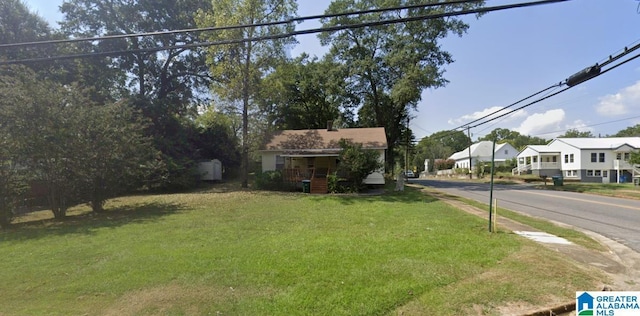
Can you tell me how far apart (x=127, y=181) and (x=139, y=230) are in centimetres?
652

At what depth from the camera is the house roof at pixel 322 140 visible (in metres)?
22.5

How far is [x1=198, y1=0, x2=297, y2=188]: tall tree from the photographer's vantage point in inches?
768

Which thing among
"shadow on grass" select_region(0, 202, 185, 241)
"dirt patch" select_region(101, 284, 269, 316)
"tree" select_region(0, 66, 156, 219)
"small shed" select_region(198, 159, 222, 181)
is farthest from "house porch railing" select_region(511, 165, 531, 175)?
"dirt patch" select_region(101, 284, 269, 316)

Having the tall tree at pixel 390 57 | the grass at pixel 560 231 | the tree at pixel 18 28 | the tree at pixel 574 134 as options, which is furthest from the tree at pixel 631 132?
the tree at pixel 18 28

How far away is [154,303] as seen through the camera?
12.8 ft

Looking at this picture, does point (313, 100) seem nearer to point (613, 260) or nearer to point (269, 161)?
point (269, 161)

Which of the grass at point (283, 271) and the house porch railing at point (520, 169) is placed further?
the house porch railing at point (520, 169)

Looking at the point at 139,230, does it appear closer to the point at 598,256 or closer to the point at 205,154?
the point at 598,256

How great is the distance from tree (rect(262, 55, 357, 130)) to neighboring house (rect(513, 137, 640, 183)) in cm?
2604

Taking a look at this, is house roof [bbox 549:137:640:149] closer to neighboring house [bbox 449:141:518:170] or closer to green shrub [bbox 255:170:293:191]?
neighboring house [bbox 449:141:518:170]

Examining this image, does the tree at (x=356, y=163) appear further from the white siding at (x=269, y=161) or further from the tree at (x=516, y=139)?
the tree at (x=516, y=139)

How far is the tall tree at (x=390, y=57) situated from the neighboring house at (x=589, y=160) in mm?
19090

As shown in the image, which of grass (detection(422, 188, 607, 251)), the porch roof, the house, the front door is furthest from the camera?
the front door

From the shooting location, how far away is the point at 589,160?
33.5m
